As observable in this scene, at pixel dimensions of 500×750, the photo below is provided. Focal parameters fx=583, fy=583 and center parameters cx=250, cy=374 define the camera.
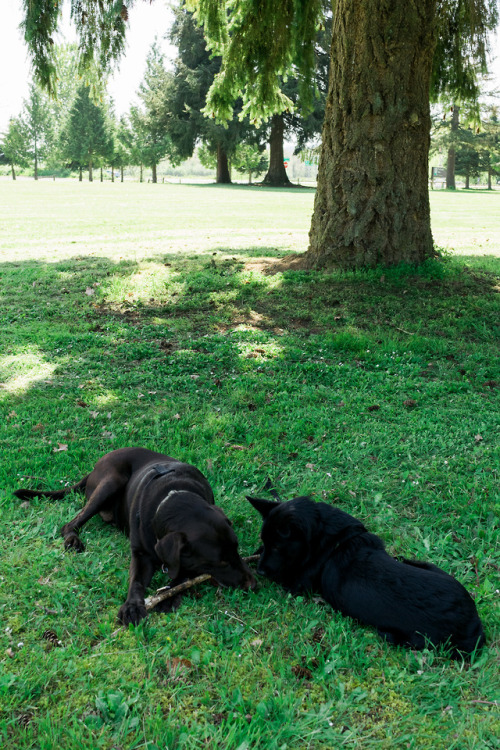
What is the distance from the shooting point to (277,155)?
50.9 m

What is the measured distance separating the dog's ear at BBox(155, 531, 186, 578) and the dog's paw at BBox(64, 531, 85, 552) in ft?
2.52

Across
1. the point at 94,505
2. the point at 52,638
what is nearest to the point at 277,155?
the point at 94,505

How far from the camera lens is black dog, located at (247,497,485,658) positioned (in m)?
2.77

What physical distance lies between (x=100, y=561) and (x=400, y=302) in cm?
588

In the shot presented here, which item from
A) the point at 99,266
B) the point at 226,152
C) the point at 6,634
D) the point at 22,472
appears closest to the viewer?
the point at 6,634

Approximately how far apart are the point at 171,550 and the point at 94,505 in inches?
38.6

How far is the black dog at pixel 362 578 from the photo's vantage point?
277 centimetres

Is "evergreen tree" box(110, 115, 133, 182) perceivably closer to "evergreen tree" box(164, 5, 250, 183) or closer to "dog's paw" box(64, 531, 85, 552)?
"evergreen tree" box(164, 5, 250, 183)

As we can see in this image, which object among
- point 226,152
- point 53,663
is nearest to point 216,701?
point 53,663

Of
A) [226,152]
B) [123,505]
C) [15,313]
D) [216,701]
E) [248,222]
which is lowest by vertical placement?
[216,701]

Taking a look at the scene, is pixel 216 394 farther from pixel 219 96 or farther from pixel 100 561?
pixel 219 96

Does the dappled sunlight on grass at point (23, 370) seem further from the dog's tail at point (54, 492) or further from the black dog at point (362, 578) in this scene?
the black dog at point (362, 578)

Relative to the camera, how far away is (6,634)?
113 inches

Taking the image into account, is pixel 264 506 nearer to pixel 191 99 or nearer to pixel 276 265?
pixel 276 265
